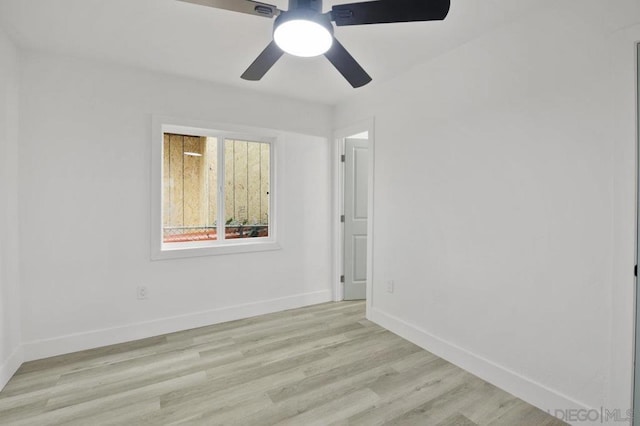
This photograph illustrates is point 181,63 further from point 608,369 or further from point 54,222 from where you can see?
point 608,369

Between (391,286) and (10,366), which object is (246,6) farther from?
(10,366)

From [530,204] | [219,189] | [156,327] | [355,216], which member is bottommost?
[156,327]

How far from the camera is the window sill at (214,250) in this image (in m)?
2.93

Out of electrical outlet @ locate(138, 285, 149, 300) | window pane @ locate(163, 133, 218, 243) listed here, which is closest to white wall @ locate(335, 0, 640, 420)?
window pane @ locate(163, 133, 218, 243)

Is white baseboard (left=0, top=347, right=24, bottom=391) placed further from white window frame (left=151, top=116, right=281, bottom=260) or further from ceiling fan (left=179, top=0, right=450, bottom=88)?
ceiling fan (left=179, top=0, right=450, bottom=88)

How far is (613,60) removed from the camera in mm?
1600

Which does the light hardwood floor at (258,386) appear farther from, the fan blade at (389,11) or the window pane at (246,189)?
the fan blade at (389,11)

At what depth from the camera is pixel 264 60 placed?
177cm

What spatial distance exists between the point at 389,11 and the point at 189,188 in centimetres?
262

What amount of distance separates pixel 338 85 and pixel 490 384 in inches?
113

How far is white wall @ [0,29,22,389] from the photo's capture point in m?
2.10

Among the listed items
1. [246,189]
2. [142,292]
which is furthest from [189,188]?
[142,292]

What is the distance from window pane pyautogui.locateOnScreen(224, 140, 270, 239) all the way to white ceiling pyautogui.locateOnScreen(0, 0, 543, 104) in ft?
2.82

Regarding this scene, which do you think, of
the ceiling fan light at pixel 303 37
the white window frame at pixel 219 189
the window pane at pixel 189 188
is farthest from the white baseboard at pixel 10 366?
the ceiling fan light at pixel 303 37
